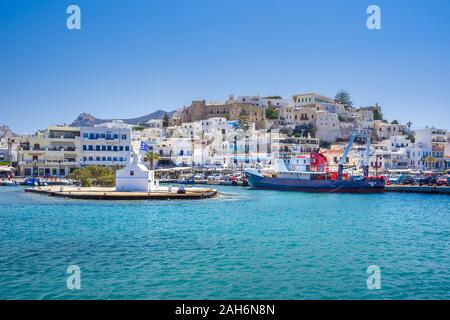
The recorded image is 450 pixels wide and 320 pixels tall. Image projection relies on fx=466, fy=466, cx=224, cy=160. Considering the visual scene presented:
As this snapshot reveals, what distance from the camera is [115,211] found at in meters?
30.3

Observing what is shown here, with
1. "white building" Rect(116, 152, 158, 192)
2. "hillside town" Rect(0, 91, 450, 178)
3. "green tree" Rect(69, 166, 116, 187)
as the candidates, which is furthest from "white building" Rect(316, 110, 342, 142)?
"white building" Rect(116, 152, 158, 192)

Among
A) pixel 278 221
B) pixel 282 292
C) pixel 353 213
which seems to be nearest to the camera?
pixel 282 292

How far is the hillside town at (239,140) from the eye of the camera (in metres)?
71.2

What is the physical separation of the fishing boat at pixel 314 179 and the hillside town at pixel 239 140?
550 inches

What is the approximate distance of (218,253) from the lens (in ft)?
57.9

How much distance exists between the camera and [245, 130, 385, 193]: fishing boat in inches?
2191

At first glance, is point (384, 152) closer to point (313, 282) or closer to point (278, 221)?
point (278, 221)

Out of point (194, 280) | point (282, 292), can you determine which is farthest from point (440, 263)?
point (194, 280)

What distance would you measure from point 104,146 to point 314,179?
33.7 m

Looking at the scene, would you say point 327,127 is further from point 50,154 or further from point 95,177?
point 95,177

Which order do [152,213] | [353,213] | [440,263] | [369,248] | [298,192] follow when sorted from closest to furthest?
[440,263]
[369,248]
[152,213]
[353,213]
[298,192]

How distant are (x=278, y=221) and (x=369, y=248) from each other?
860cm

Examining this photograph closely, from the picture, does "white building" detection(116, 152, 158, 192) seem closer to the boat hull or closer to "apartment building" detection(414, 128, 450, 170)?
the boat hull

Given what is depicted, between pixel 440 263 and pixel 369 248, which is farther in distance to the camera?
pixel 369 248
